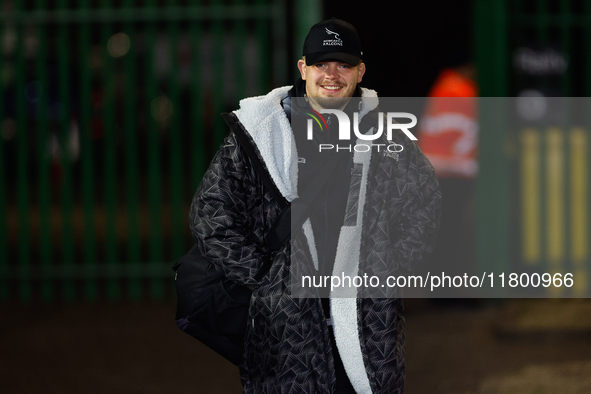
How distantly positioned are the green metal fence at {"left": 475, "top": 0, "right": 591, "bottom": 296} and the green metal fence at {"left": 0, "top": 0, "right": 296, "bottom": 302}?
1629mm

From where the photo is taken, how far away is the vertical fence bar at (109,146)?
6.30 metres

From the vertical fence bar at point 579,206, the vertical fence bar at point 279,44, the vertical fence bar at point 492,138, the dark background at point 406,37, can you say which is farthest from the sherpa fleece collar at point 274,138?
the dark background at point 406,37

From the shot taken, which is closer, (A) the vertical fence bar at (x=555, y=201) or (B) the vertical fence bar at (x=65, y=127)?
(A) the vertical fence bar at (x=555, y=201)

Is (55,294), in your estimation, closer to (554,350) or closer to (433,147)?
(433,147)

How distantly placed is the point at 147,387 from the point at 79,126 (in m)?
2.56

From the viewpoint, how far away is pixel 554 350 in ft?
16.9

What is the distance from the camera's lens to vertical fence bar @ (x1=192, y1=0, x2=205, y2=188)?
20.7 ft

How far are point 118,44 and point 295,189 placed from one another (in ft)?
13.4

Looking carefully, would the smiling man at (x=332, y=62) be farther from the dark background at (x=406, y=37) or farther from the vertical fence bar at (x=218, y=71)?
the dark background at (x=406, y=37)

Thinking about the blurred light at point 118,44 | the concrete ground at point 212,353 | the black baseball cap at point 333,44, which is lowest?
the concrete ground at point 212,353

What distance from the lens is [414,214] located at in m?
2.87

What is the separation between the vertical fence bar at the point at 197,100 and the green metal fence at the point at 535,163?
213 centimetres

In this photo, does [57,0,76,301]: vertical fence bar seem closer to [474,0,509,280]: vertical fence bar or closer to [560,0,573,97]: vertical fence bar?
[474,0,509,280]: vertical fence bar

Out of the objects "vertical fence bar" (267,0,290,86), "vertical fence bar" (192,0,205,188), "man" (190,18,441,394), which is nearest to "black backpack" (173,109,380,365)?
"man" (190,18,441,394)
